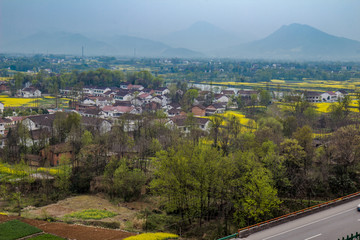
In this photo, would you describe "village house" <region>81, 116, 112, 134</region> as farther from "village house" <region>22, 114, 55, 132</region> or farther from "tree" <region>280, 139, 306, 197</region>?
"tree" <region>280, 139, 306, 197</region>

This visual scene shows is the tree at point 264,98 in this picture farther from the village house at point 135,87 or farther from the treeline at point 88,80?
the treeline at point 88,80

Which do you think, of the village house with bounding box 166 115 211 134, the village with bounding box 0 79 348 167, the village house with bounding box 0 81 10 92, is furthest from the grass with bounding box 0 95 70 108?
the village house with bounding box 166 115 211 134

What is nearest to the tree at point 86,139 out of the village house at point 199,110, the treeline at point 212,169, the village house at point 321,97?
the treeline at point 212,169

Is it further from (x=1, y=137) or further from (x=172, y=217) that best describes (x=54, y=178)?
(x=1, y=137)

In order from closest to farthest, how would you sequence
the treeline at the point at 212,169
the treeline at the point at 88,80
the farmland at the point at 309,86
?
the treeline at the point at 212,169 → the treeline at the point at 88,80 → the farmland at the point at 309,86

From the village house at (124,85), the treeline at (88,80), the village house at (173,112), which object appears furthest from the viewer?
the village house at (124,85)
